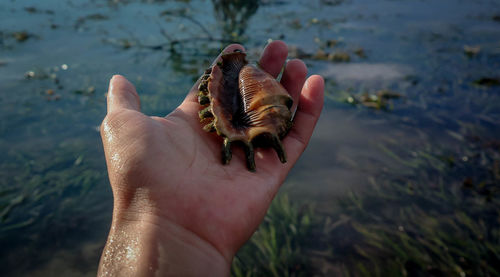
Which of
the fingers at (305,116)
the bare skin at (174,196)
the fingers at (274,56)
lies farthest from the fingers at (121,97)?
the fingers at (274,56)

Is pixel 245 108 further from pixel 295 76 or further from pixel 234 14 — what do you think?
pixel 234 14

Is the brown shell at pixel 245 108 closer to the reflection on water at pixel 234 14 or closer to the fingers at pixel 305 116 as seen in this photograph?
the fingers at pixel 305 116

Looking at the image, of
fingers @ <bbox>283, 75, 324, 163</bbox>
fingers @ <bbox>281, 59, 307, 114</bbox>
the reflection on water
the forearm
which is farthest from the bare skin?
the reflection on water

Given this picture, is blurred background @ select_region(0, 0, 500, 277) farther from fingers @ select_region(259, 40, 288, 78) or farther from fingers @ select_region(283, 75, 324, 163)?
fingers @ select_region(259, 40, 288, 78)

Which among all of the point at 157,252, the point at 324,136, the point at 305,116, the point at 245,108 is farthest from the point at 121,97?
the point at 324,136

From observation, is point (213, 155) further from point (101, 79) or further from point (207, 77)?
point (101, 79)

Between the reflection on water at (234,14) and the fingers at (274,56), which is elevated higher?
the fingers at (274,56)
